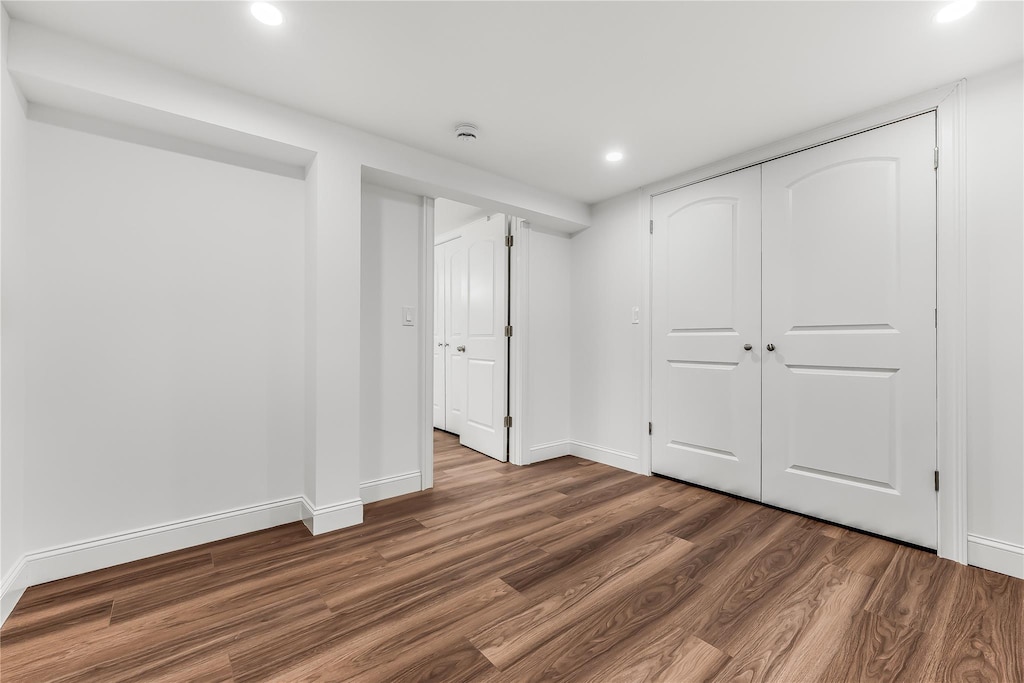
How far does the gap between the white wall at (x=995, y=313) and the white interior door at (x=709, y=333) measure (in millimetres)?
911

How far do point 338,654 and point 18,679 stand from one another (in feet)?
2.94

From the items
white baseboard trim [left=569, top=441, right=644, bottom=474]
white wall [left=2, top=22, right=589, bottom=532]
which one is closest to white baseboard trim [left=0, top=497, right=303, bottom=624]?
white wall [left=2, top=22, right=589, bottom=532]

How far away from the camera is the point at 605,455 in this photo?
11.7 ft

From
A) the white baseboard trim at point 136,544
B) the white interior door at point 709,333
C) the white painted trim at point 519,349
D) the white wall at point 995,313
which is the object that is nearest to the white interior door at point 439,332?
the white painted trim at point 519,349

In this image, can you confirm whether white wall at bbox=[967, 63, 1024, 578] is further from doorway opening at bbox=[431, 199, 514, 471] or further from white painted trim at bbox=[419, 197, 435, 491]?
white painted trim at bbox=[419, 197, 435, 491]

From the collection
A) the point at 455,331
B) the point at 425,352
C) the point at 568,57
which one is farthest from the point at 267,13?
the point at 455,331

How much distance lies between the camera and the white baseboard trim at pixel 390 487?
2701 millimetres

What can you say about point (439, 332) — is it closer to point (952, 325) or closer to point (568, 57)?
point (568, 57)

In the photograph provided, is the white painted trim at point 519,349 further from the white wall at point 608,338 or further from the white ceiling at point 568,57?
the white ceiling at point 568,57

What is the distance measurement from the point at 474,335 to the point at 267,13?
112 inches

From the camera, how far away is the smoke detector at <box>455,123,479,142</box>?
2367 millimetres

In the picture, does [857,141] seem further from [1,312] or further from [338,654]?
[1,312]

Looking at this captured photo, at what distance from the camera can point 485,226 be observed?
3.96 metres

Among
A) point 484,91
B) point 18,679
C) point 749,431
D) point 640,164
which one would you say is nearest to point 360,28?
point 484,91
